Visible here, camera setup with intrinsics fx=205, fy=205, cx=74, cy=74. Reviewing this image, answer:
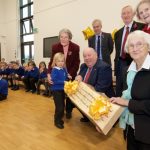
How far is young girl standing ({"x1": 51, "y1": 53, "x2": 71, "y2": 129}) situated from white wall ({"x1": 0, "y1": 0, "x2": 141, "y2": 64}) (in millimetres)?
2874

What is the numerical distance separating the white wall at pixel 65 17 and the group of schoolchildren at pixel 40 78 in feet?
4.24

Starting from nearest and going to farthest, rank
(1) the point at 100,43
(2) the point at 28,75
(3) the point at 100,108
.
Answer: (3) the point at 100,108
(1) the point at 100,43
(2) the point at 28,75

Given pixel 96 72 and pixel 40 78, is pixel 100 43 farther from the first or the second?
pixel 40 78

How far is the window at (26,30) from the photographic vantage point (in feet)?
28.7

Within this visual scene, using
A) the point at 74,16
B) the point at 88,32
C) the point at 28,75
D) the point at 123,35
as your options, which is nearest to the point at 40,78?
the point at 28,75

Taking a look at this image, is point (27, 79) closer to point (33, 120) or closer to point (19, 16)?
point (33, 120)

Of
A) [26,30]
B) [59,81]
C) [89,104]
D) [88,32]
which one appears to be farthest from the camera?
[26,30]

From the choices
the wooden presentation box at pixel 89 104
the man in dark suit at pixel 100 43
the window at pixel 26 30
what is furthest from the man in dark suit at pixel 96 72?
the window at pixel 26 30

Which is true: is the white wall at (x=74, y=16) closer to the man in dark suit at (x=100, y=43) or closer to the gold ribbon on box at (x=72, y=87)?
the man in dark suit at (x=100, y=43)

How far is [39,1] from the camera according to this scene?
7797mm

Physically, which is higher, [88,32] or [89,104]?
[88,32]

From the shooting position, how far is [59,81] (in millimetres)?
2945

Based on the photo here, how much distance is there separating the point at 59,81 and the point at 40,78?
118 inches

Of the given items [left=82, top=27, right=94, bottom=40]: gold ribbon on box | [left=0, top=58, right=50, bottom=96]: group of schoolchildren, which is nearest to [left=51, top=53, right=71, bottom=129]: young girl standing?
[left=0, top=58, right=50, bottom=96]: group of schoolchildren
